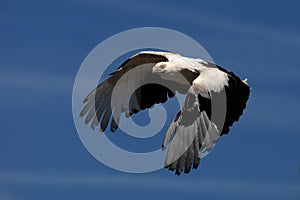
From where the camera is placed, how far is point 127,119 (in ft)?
92.7

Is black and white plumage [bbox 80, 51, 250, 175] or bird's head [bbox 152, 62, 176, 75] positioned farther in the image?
bird's head [bbox 152, 62, 176, 75]

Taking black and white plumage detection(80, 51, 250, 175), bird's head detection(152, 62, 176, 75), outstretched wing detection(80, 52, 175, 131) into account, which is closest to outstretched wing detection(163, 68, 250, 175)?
black and white plumage detection(80, 51, 250, 175)

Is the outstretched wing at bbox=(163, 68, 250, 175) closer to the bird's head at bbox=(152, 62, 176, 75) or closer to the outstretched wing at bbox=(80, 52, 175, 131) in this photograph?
the bird's head at bbox=(152, 62, 176, 75)

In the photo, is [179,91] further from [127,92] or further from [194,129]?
[194,129]

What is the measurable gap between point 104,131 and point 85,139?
0.85 metres

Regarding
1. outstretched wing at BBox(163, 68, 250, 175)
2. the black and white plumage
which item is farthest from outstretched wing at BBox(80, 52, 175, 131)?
outstretched wing at BBox(163, 68, 250, 175)

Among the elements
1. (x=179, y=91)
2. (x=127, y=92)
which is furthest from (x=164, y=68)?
(x=127, y=92)

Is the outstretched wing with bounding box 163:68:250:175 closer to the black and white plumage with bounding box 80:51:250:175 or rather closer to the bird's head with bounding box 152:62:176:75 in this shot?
the black and white plumage with bounding box 80:51:250:175

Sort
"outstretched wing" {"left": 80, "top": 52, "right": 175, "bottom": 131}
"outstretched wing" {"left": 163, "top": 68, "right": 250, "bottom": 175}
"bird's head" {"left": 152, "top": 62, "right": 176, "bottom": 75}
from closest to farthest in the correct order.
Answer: "outstretched wing" {"left": 163, "top": 68, "right": 250, "bottom": 175}, "bird's head" {"left": 152, "top": 62, "right": 176, "bottom": 75}, "outstretched wing" {"left": 80, "top": 52, "right": 175, "bottom": 131}

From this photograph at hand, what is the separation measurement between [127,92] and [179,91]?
1533 mm

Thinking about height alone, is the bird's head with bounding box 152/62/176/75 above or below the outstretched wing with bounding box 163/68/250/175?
above

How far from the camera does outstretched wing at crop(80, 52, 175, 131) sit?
1105 inches

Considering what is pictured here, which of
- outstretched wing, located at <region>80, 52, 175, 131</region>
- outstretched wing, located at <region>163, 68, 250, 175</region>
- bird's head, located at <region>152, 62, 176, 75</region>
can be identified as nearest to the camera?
outstretched wing, located at <region>163, 68, 250, 175</region>

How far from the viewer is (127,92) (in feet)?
93.9
